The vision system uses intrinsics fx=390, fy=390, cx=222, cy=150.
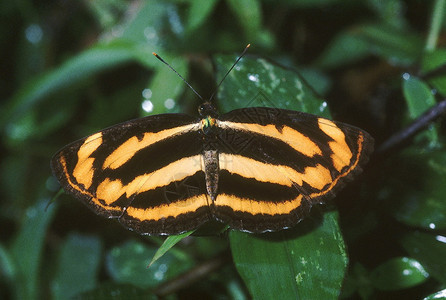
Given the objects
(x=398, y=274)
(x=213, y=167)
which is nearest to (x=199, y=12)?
(x=213, y=167)

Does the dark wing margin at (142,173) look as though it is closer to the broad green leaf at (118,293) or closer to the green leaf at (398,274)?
the broad green leaf at (118,293)

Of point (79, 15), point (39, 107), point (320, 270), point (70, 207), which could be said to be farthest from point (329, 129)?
point (79, 15)

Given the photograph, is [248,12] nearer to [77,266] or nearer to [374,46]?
[374,46]

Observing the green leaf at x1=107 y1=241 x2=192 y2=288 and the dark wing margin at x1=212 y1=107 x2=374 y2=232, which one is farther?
the green leaf at x1=107 y1=241 x2=192 y2=288

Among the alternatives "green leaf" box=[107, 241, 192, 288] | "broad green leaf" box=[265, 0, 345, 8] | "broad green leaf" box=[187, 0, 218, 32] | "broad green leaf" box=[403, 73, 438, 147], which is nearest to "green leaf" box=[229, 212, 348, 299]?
"broad green leaf" box=[403, 73, 438, 147]

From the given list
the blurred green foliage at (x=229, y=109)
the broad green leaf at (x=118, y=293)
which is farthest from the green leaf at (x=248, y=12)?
the broad green leaf at (x=118, y=293)

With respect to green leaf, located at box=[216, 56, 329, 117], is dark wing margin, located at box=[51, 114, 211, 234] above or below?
below

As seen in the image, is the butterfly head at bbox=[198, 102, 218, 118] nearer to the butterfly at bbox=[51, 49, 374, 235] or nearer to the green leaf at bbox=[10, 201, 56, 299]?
the butterfly at bbox=[51, 49, 374, 235]
